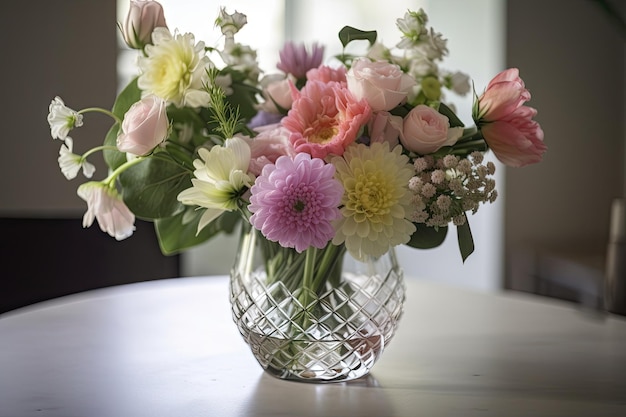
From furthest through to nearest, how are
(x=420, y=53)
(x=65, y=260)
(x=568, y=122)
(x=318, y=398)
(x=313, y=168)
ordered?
(x=568, y=122) → (x=65, y=260) → (x=420, y=53) → (x=318, y=398) → (x=313, y=168)

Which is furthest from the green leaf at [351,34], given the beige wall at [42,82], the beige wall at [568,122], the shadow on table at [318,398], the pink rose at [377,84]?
the beige wall at [568,122]

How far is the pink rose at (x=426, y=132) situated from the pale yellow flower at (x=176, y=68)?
196mm

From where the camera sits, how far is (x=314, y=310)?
0.80 metres

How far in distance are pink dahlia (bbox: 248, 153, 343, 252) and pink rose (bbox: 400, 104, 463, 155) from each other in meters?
0.11

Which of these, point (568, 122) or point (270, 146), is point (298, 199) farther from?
point (568, 122)

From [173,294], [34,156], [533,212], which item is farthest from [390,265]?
[533,212]

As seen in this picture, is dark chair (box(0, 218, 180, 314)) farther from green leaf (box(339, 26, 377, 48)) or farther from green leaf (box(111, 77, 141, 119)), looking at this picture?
green leaf (box(339, 26, 377, 48))

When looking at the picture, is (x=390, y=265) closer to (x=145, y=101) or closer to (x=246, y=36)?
(x=145, y=101)

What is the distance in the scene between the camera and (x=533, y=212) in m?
3.49

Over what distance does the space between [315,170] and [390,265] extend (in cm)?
24

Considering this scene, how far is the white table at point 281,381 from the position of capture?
2.52ft

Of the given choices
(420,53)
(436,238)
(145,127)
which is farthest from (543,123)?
(145,127)

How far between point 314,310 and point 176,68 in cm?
27

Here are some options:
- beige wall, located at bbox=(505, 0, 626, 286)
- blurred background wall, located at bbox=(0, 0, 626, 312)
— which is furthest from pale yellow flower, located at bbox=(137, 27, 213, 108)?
beige wall, located at bbox=(505, 0, 626, 286)
